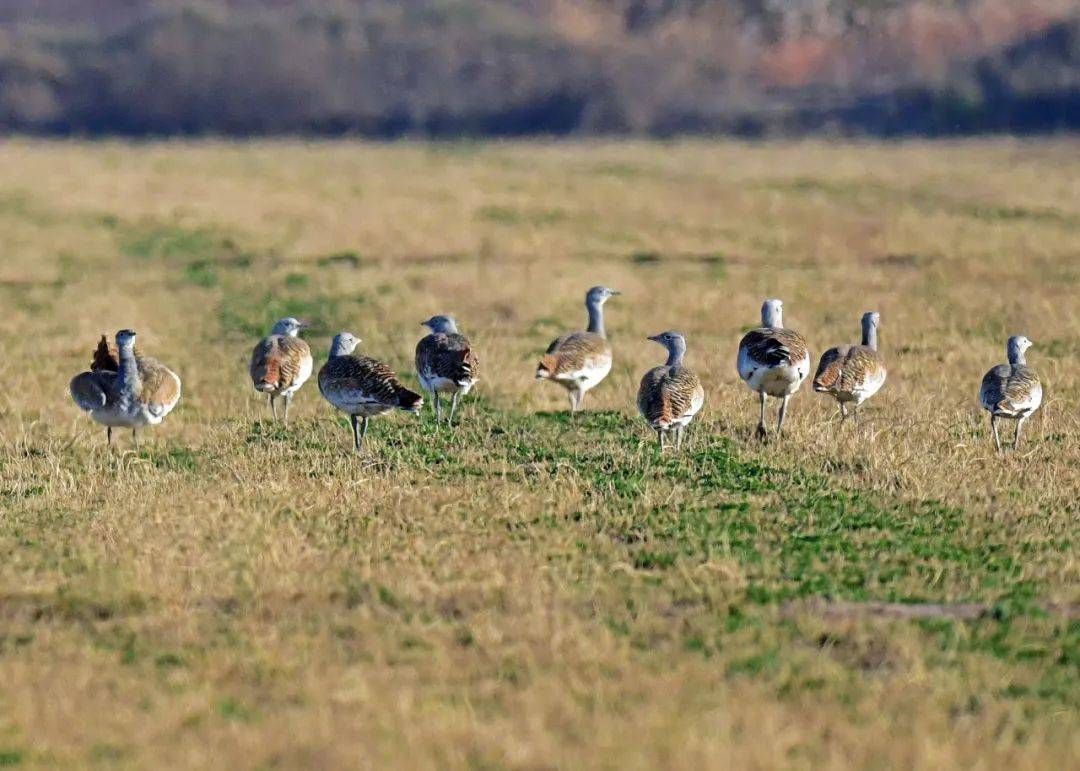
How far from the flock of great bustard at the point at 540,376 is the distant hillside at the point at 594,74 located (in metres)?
71.1

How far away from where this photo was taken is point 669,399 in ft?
43.9

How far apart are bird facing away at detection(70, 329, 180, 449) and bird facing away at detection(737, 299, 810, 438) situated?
4571 mm

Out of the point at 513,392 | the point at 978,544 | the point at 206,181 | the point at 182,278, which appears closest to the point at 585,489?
the point at 978,544

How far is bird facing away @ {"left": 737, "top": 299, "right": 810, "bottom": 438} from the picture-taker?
14.2m

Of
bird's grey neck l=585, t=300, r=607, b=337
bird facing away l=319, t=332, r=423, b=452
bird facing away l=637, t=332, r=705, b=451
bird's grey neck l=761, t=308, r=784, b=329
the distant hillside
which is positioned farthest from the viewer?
the distant hillside

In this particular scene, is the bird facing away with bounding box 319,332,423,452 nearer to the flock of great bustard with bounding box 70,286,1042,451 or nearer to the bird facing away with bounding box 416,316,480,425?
the flock of great bustard with bounding box 70,286,1042,451

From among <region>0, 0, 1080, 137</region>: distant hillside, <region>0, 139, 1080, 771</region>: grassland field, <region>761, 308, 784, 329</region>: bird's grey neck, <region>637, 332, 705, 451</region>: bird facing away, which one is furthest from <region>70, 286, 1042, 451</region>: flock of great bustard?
<region>0, 0, 1080, 137</region>: distant hillside

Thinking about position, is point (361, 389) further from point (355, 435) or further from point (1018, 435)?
point (1018, 435)

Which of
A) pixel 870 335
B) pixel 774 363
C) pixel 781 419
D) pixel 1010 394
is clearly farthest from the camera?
pixel 870 335

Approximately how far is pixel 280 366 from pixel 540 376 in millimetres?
2219

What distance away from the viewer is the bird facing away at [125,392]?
14000mm

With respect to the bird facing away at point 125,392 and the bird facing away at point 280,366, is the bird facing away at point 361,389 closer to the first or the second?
the bird facing away at point 280,366

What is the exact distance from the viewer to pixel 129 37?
112 m

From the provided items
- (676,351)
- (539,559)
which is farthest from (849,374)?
(539,559)
